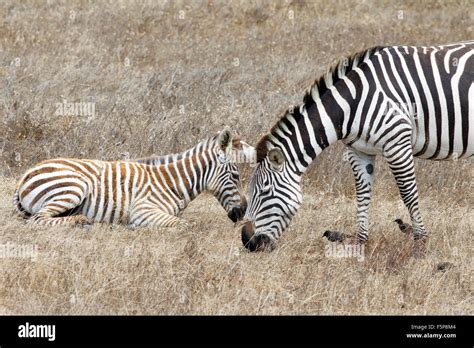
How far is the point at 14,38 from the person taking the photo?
54.5 feet

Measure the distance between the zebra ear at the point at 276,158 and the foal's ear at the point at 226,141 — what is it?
4.32ft

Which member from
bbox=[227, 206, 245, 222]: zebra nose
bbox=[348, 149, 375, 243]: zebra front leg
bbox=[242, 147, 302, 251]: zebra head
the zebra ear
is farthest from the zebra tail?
bbox=[348, 149, 375, 243]: zebra front leg

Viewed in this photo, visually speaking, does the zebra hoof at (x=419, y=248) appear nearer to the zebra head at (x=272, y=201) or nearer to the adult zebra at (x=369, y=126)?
the adult zebra at (x=369, y=126)

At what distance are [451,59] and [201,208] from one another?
3.37 meters

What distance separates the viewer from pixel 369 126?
26.6ft

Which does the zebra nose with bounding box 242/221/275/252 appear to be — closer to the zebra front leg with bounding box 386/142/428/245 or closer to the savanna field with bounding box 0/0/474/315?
the savanna field with bounding box 0/0/474/315

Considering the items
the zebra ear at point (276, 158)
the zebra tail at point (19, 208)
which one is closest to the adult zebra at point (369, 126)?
the zebra ear at point (276, 158)

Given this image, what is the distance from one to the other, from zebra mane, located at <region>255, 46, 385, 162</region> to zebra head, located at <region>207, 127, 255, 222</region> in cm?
111

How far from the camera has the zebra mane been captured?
8141 mm

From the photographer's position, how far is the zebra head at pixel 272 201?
801cm

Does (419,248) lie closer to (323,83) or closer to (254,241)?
(254,241)

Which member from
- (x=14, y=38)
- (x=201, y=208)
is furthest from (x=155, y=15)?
(x=201, y=208)

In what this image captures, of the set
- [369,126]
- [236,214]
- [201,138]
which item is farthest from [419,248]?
[201,138]
